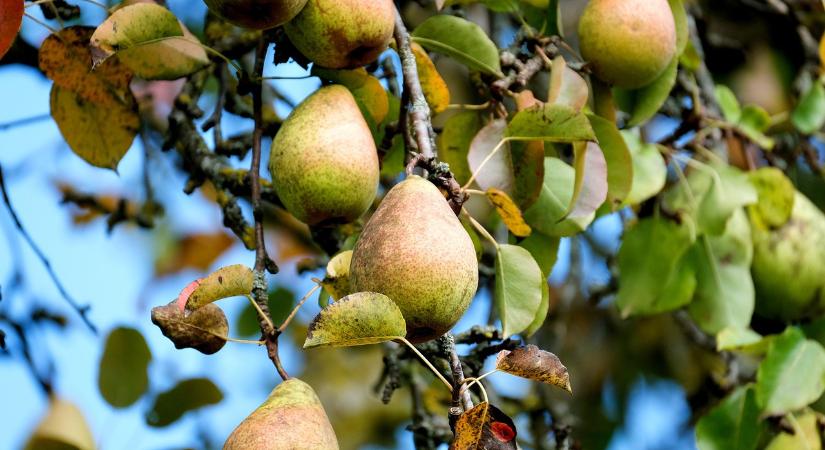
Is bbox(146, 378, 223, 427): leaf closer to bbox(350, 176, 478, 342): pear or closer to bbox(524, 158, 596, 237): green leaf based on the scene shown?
bbox(524, 158, 596, 237): green leaf

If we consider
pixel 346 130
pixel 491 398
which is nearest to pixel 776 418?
pixel 491 398

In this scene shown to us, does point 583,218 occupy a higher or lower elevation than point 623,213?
higher

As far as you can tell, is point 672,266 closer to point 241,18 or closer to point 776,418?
point 776,418

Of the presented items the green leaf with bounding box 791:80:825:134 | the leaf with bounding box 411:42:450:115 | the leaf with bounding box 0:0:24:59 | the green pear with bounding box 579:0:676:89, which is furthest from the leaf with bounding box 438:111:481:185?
the green leaf with bounding box 791:80:825:134

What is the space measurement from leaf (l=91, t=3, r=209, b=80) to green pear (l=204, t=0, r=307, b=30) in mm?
127

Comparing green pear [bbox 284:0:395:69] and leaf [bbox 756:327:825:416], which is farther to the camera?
leaf [bbox 756:327:825:416]

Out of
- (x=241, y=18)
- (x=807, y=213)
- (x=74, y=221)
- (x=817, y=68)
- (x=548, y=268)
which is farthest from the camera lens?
(x=74, y=221)

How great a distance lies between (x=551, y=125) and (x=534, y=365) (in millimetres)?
318

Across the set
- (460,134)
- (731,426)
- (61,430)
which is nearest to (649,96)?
(460,134)

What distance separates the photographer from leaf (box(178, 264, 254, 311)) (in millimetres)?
842

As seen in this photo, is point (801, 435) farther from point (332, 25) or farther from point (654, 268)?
point (332, 25)

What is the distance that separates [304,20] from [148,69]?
29 centimetres

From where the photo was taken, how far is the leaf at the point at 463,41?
47.2 inches

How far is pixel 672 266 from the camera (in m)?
1.60
